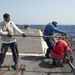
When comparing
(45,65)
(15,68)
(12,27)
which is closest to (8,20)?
(12,27)

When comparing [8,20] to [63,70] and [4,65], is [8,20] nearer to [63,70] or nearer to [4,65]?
[4,65]

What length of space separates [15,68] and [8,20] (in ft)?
5.69

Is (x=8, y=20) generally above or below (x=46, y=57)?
above

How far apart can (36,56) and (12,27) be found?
3294mm

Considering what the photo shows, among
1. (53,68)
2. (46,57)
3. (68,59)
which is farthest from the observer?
(46,57)

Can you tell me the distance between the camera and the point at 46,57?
12.5 metres

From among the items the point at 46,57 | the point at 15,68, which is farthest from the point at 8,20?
the point at 46,57

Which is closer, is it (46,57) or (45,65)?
(45,65)

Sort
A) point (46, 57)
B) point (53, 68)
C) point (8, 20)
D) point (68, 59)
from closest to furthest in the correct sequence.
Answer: point (8, 20)
point (53, 68)
point (68, 59)
point (46, 57)

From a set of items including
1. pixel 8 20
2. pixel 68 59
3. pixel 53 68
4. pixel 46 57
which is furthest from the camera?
pixel 46 57

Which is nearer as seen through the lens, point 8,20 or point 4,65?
point 8,20

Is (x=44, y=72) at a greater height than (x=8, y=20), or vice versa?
(x=8, y=20)

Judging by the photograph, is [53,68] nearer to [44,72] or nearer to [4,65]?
[44,72]

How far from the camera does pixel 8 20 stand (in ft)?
32.5
